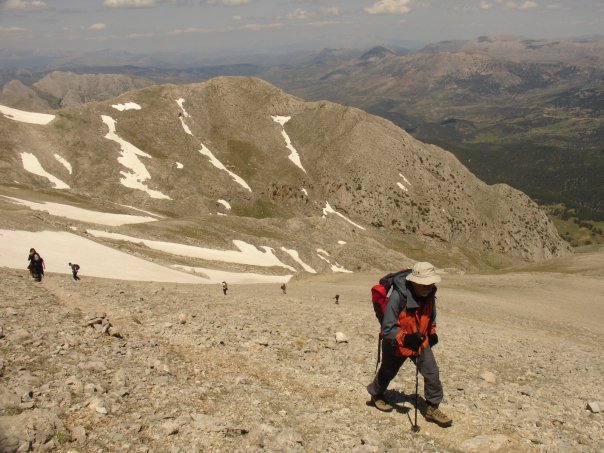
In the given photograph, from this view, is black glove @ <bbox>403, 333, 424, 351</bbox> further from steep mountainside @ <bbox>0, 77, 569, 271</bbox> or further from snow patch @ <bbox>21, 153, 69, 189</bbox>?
snow patch @ <bbox>21, 153, 69, 189</bbox>

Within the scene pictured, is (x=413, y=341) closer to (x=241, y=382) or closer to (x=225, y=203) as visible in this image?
(x=241, y=382)

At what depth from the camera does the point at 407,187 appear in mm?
173625

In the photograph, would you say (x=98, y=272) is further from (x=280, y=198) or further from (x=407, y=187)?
(x=407, y=187)

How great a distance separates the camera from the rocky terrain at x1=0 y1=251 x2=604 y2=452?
10.9m

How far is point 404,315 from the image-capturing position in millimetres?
12102

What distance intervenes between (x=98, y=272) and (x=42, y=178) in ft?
350

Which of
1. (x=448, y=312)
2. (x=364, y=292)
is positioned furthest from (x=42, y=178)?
(x=448, y=312)

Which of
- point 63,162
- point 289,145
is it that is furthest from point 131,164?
point 289,145

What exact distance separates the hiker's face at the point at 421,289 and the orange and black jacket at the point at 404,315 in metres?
0.13

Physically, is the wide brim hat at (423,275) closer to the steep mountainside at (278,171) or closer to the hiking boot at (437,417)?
the hiking boot at (437,417)

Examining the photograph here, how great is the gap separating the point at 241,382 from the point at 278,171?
155m

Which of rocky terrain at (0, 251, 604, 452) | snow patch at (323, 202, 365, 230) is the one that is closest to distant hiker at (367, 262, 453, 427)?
rocky terrain at (0, 251, 604, 452)

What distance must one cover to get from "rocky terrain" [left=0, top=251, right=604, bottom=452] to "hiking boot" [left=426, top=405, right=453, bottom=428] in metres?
0.21

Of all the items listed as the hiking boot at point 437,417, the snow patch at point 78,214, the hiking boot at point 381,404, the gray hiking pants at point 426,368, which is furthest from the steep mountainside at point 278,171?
the hiking boot at point 437,417
